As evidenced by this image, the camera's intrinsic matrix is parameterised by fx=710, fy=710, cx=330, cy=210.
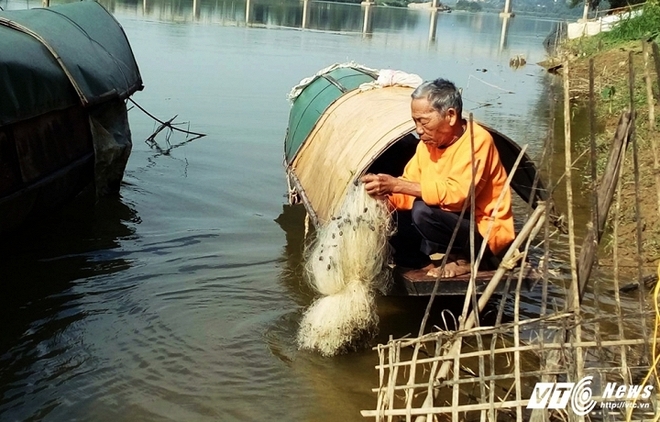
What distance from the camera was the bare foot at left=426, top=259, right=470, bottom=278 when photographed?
4887 millimetres

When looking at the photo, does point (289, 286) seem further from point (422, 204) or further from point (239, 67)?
point (239, 67)

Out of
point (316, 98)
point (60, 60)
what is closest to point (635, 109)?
point (316, 98)

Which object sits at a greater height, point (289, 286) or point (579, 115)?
point (579, 115)

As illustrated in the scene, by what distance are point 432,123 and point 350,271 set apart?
1116 mm

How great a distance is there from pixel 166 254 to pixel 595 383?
4.19 m

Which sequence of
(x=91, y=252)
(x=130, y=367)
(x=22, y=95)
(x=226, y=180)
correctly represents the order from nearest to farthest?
(x=130, y=367), (x=22, y=95), (x=91, y=252), (x=226, y=180)

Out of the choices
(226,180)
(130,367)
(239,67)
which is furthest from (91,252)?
(239,67)

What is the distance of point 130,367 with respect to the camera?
4.78m

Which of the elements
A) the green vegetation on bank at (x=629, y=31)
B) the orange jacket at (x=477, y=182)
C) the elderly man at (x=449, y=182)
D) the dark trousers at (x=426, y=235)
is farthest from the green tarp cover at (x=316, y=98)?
the green vegetation on bank at (x=629, y=31)

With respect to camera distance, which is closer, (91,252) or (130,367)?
(130,367)

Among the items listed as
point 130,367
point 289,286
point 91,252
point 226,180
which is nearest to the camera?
point 130,367

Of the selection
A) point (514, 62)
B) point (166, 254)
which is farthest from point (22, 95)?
point (514, 62)

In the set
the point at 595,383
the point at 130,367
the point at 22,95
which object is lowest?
the point at 130,367

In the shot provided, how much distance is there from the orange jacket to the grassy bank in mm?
795
